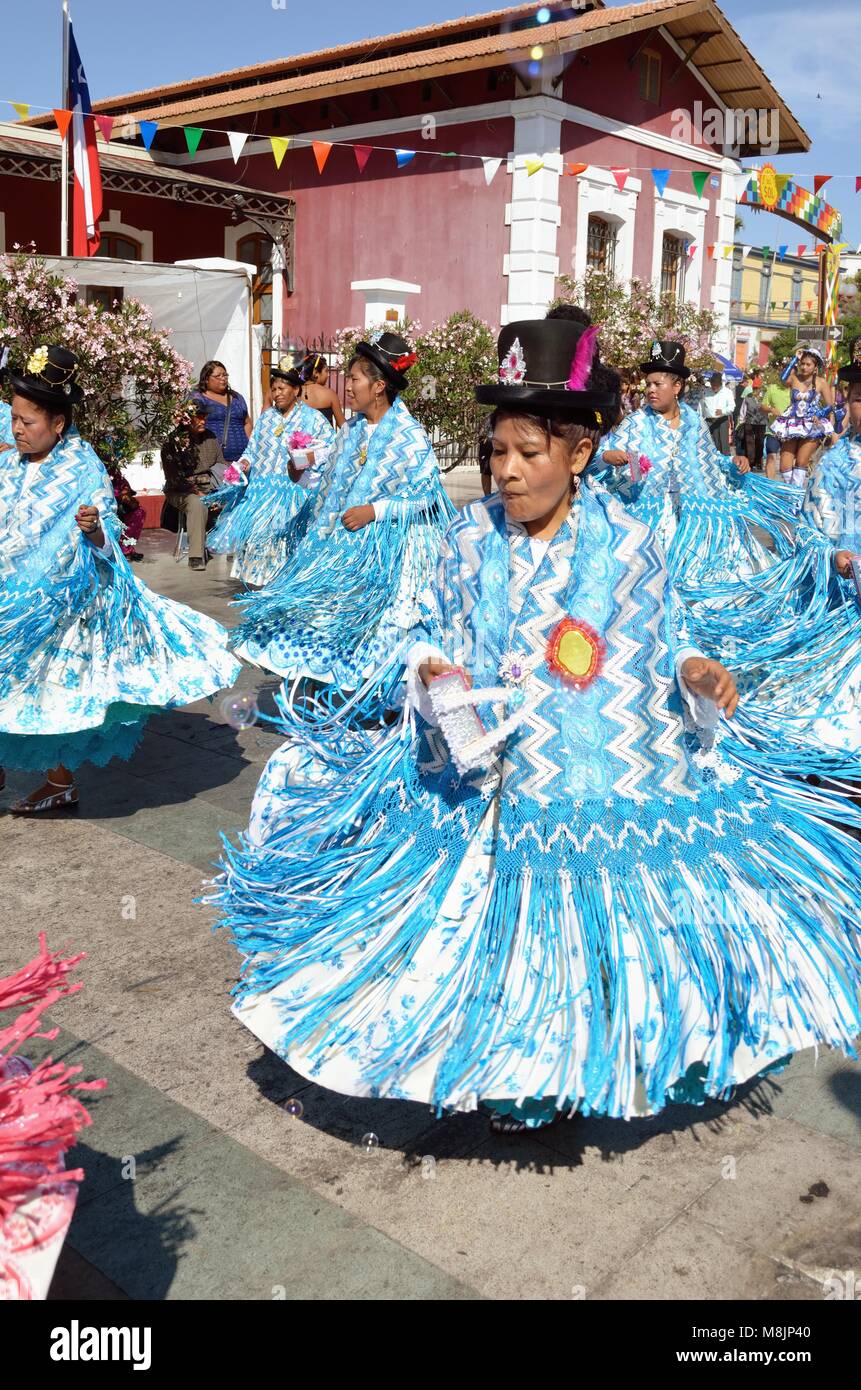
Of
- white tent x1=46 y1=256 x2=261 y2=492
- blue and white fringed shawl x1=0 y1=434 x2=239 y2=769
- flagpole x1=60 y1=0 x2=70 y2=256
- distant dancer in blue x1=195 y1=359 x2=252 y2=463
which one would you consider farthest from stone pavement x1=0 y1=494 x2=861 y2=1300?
white tent x1=46 y1=256 x2=261 y2=492

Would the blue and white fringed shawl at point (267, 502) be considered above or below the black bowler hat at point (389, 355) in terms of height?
below

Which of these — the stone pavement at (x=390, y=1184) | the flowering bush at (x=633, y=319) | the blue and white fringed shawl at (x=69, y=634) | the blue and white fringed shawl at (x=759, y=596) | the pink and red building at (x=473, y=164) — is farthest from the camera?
the pink and red building at (x=473, y=164)

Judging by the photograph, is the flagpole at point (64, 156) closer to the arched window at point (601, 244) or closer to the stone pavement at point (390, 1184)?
the arched window at point (601, 244)

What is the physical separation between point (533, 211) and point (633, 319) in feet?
9.89

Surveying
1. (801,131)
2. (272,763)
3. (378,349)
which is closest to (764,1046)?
(272,763)

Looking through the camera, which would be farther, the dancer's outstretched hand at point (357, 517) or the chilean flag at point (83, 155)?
the chilean flag at point (83, 155)

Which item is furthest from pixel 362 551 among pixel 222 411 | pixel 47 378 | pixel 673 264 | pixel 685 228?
pixel 673 264

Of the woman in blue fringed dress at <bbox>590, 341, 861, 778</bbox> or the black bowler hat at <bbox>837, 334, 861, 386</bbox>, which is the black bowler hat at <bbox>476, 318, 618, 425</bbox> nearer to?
the woman in blue fringed dress at <bbox>590, 341, 861, 778</bbox>

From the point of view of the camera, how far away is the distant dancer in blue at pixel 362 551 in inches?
228

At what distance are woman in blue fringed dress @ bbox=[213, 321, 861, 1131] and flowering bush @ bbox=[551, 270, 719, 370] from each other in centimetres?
1090

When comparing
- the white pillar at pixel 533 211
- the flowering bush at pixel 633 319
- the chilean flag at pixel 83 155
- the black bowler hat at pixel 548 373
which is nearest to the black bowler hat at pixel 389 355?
the black bowler hat at pixel 548 373

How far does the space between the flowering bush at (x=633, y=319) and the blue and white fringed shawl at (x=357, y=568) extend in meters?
7.85

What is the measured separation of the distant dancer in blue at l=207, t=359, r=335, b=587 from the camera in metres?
8.38

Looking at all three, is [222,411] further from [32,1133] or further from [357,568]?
[32,1133]
